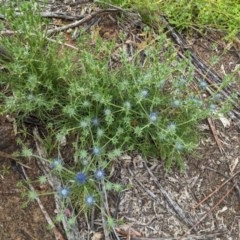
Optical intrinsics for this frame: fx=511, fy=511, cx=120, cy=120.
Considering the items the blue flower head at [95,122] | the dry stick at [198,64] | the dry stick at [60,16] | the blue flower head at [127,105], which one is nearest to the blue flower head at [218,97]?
the dry stick at [198,64]

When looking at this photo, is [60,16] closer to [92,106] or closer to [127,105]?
[92,106]

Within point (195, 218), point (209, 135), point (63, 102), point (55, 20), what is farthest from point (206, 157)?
point (55, 20)

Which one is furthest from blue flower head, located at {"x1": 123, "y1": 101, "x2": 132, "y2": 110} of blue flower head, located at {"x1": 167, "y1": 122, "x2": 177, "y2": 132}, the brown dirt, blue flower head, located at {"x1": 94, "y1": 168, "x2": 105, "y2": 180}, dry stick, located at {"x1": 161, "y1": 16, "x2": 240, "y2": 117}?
dry stick, located at {"x1": 161, "y1": 16, "x2": 240, "y2": 117}

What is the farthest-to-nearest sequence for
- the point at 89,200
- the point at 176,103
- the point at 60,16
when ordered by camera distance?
1. the point at 60,16
2. the point at 176,103
3. the point at 89,200

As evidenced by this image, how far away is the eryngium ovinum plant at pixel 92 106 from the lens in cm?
251

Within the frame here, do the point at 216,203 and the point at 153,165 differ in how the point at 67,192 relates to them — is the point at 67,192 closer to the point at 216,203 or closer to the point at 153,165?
the point at 153,165

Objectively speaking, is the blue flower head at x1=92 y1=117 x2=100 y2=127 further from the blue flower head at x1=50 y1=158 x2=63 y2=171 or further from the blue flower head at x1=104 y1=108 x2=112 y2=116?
the blue flower head at x1=50 y1=158 x2=63 y2=171

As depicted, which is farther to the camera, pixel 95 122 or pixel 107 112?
pixel 95 122

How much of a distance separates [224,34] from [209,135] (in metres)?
0.82

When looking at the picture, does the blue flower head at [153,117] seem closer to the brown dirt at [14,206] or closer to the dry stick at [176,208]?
the dry stick at [176,208]

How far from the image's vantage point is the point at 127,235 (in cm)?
262

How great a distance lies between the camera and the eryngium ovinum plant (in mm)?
2506

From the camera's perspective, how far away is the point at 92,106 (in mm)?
2660

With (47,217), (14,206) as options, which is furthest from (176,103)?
(14,206)
